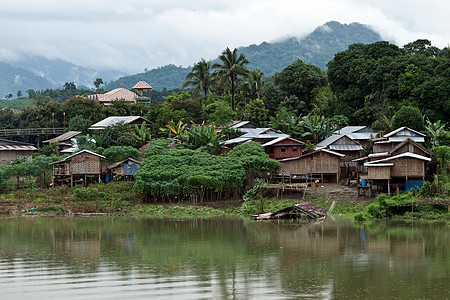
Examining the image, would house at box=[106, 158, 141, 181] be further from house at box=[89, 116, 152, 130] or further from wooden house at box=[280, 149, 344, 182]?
house at box=[89, 116, 152, 130]

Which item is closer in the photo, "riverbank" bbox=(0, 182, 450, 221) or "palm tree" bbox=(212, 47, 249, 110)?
"riverbank" bbox=(0, 182, 450, 221)

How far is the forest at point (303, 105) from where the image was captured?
36.5m

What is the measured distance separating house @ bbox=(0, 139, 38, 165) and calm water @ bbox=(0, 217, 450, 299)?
711 inches

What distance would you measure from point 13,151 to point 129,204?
16560 millimetres


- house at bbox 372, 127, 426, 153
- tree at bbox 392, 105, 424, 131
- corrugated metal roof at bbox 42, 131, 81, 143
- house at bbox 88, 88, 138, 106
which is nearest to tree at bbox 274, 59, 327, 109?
tree at bbox 392, 105, 424, 131

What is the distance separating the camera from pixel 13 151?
148ft

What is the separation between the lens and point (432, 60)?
3912 cm

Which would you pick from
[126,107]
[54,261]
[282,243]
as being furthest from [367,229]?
[126,107]

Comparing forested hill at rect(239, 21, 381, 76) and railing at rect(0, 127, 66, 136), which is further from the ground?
forested hill at rect(239, 21, 381, 76)

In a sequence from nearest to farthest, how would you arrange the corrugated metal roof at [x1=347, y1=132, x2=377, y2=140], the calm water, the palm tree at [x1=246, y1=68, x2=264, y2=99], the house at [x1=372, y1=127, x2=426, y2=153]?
the calm water, the house at [x1=372, y1=127, x2=426, y2=153], the corrugated metal roof at [x1=347, y1=132, x2=377, y2=140], the palm tree at [x1=246, y1=68, x2=264, y2=99]

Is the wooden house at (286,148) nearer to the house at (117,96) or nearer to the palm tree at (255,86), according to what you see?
the palm tree at (255,86)

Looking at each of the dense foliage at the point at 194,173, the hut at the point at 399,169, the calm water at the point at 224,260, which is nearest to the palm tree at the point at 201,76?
the dense foliage at the point at 194,173

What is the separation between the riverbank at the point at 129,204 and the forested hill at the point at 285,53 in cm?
10285

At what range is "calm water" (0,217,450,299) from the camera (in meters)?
14.7
